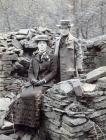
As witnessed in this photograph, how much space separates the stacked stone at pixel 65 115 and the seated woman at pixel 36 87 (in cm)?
18

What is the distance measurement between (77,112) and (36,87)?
3.55 ft

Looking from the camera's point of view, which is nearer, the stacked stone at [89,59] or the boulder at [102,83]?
the boulder at [102,83]

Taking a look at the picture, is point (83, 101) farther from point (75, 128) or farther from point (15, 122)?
point (15, 122)

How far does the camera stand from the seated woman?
21.0 ft

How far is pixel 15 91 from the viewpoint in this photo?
9609 mm

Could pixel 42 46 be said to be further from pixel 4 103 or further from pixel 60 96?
pixel 4 103

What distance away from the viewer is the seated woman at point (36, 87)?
6406 mm

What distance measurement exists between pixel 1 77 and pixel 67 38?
3.45 meters

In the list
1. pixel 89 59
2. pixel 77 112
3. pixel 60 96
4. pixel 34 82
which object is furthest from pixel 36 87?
pixel 89 59

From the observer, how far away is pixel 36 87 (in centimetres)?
665

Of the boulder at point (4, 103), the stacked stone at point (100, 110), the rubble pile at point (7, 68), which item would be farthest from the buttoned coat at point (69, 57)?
the rubble pile at point (7, 68)

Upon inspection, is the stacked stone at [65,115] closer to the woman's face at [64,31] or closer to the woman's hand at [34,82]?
the woman's hand at [34,82]

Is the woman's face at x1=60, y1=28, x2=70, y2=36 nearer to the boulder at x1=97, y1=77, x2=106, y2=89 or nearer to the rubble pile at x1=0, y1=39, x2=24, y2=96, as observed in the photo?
the boulder at x1=97, y1=77, x2=106, y2=89

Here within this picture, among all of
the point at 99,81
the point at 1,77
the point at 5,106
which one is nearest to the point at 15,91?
the point at 1,77
